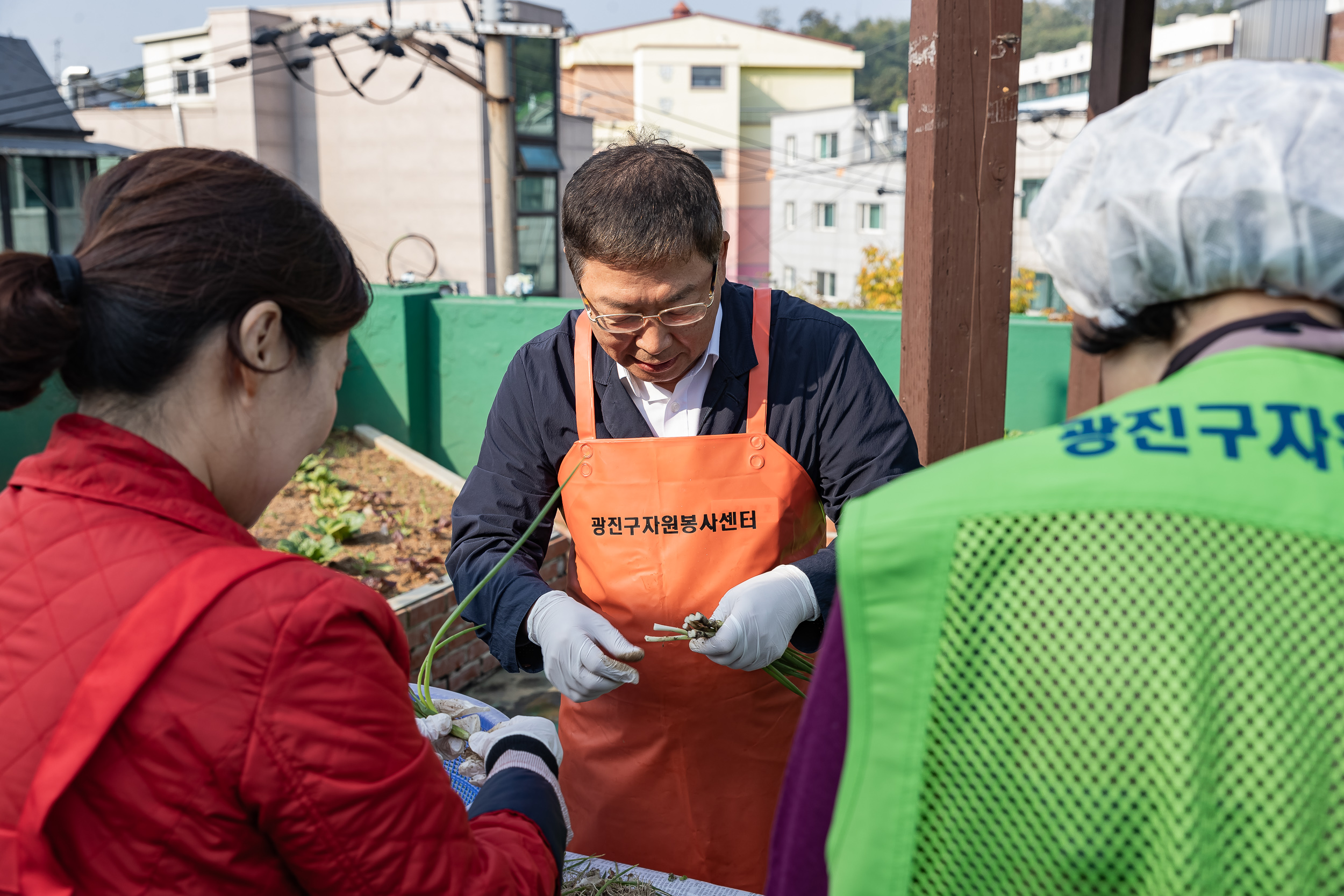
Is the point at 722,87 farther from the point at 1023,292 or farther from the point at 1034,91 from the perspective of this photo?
the point at 1023,292

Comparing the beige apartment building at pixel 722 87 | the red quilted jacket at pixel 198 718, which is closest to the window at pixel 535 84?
the beige apartment building at pixel 722 87

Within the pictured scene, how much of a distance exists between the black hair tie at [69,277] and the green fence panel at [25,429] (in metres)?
5.73

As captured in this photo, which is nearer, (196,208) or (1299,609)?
(1299,609)

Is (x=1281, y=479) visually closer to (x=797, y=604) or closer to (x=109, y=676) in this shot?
(x=109, y=676)

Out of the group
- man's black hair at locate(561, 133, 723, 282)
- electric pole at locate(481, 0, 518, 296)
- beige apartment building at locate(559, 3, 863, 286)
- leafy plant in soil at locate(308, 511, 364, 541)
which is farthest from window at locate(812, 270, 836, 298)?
man's black hair at locate(561, 133, 723, 282)

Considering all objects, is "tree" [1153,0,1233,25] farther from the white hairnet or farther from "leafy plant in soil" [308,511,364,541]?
the white hairnet

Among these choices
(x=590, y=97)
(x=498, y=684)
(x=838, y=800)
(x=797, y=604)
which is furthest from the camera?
(x=590, y=97)

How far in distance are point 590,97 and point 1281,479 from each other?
1680 inches

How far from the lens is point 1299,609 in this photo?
0.72m

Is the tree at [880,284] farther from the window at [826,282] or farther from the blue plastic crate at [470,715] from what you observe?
the window at [826,282]

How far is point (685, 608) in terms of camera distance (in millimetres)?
2020

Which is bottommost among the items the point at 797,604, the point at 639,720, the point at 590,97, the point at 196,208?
the point at 639,720

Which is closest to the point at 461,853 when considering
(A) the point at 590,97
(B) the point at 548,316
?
(B) the point at 548,316

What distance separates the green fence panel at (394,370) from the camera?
796 cm
